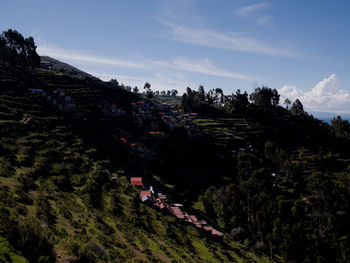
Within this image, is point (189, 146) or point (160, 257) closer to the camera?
point (160, 257)

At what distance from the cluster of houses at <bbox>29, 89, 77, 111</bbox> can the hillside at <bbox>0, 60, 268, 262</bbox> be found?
328 mm

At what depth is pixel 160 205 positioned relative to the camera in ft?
157

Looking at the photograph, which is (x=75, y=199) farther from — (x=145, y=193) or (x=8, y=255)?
(x=8, y=255)

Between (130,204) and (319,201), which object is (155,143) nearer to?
(130,204)

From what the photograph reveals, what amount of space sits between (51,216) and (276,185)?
72.9 meters

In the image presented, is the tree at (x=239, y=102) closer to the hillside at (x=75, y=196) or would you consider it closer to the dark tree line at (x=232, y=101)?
the dark tree line at (x=232, y=101)

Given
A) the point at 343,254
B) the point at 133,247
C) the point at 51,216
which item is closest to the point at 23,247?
the point at 51,216

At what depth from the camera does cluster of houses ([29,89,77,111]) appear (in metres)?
79.8

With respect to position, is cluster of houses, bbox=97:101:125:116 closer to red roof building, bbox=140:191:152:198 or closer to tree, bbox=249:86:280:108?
red roof building, bbox=140:191:152:198

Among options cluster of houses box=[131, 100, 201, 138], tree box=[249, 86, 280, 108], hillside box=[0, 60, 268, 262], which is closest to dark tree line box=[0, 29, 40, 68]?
hillside box=[0, 60, 268, 262]

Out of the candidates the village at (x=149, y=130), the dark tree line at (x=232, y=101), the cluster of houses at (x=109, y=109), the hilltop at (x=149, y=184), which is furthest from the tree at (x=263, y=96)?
the cluster of houses at (x=109, y=109)

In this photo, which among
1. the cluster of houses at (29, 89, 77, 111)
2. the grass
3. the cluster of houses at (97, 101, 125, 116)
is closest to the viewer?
the grass

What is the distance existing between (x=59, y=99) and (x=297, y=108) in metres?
168

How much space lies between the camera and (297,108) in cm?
17712
